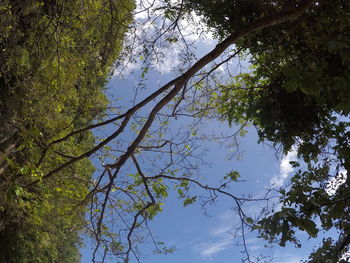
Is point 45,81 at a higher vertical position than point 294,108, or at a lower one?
higher

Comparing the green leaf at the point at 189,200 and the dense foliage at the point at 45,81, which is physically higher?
the dense foliage at the point at 45,81

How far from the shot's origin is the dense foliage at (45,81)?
380cm

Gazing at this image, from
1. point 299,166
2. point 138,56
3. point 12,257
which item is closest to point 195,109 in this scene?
point 138,56

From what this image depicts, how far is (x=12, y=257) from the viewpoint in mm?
7066

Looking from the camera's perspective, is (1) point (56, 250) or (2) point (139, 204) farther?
(1) point (56, 250)

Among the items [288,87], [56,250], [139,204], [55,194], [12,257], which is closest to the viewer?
[288,87]

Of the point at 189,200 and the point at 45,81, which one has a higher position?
the point at 45,81

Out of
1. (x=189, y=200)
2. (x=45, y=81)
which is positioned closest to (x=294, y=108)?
(x=189, y=200)

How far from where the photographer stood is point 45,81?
14.6ft

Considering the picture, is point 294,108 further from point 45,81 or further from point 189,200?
point 45,81

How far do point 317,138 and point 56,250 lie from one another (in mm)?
6568

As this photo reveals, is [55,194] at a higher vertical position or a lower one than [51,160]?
lower

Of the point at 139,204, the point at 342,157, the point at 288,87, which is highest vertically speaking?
the point at 139,204

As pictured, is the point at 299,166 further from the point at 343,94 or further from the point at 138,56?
the point at 138,56
